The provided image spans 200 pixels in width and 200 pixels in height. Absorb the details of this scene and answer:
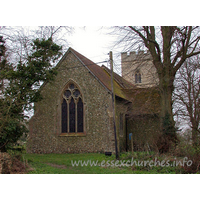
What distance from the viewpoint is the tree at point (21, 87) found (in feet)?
36.6

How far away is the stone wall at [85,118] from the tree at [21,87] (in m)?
3.88

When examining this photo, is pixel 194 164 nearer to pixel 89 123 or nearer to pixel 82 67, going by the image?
pixel 89 123

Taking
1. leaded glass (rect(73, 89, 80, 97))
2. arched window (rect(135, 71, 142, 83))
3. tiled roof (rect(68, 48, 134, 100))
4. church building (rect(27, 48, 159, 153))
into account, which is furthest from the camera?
arched window (rect(135, 71, 142, 83))

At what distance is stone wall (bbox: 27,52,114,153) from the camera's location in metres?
16.5

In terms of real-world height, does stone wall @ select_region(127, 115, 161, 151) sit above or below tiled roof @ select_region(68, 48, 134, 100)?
below

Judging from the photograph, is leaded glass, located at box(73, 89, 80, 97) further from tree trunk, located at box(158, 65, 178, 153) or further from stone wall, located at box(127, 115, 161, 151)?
tree trunk, located at box(158, 65, 178, 153)

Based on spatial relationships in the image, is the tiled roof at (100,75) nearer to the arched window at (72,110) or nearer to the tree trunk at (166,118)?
the arched window at (72,110)

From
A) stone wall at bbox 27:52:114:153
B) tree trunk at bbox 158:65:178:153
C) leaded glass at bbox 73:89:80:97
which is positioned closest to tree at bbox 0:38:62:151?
stone wall at bbox 27:52:114:153

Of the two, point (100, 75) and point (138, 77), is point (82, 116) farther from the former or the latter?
point (138, 77)

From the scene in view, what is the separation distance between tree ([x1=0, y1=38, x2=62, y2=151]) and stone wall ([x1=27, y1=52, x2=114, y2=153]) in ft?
12.7

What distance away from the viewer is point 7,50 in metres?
15.0

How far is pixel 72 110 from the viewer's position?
1797cm

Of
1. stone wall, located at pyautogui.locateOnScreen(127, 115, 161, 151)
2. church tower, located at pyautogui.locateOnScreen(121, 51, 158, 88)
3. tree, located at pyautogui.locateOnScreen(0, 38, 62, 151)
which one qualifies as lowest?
stone wall, located at pyautogui.locateOnScreen(127, 115, 161, 151)

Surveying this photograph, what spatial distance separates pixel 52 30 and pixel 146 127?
1313 centimetres
